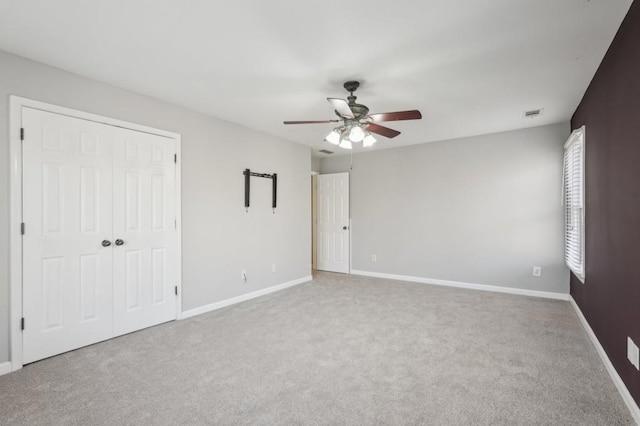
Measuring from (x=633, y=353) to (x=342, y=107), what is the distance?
8.36ft

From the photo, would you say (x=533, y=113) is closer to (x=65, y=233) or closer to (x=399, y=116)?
(x=399, y=116)

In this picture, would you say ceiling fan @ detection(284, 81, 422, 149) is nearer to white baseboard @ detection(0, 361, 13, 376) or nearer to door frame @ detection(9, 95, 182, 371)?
door frame @ detection(9, 95, 182, 371)

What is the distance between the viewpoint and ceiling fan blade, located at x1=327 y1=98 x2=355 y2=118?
2.53 m

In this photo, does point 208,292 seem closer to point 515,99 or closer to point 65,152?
point 65,152

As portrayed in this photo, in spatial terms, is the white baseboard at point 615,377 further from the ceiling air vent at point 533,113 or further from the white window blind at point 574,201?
the ceiling air vent at point 533,113

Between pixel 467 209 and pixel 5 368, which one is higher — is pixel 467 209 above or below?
above

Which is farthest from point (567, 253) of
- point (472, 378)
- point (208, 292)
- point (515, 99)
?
point (208, 292)

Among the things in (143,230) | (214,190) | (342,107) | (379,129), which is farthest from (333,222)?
(342,107)

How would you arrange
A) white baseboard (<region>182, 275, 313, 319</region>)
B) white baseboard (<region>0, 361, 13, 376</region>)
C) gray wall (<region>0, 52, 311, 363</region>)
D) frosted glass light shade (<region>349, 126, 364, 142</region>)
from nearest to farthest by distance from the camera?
white baseboard (<region>0, 361, 13, 376</region>)
gray wall (<region>0, 52, 311, 363</region>)
frosted glass light shade (<region>349, 126, 364, 142</region>)
white baseboard (<region>182, 275, 313, 319</region>)

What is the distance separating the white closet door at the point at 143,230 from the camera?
10.0 feet

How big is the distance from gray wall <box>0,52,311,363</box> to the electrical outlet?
3.81 m

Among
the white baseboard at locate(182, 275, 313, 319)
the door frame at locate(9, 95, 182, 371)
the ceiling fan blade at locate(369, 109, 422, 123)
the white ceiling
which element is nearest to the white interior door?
the white baseboard at locate(182, 275, 313, 319)

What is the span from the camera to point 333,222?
21.0ft

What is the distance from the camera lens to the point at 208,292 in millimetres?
3873
